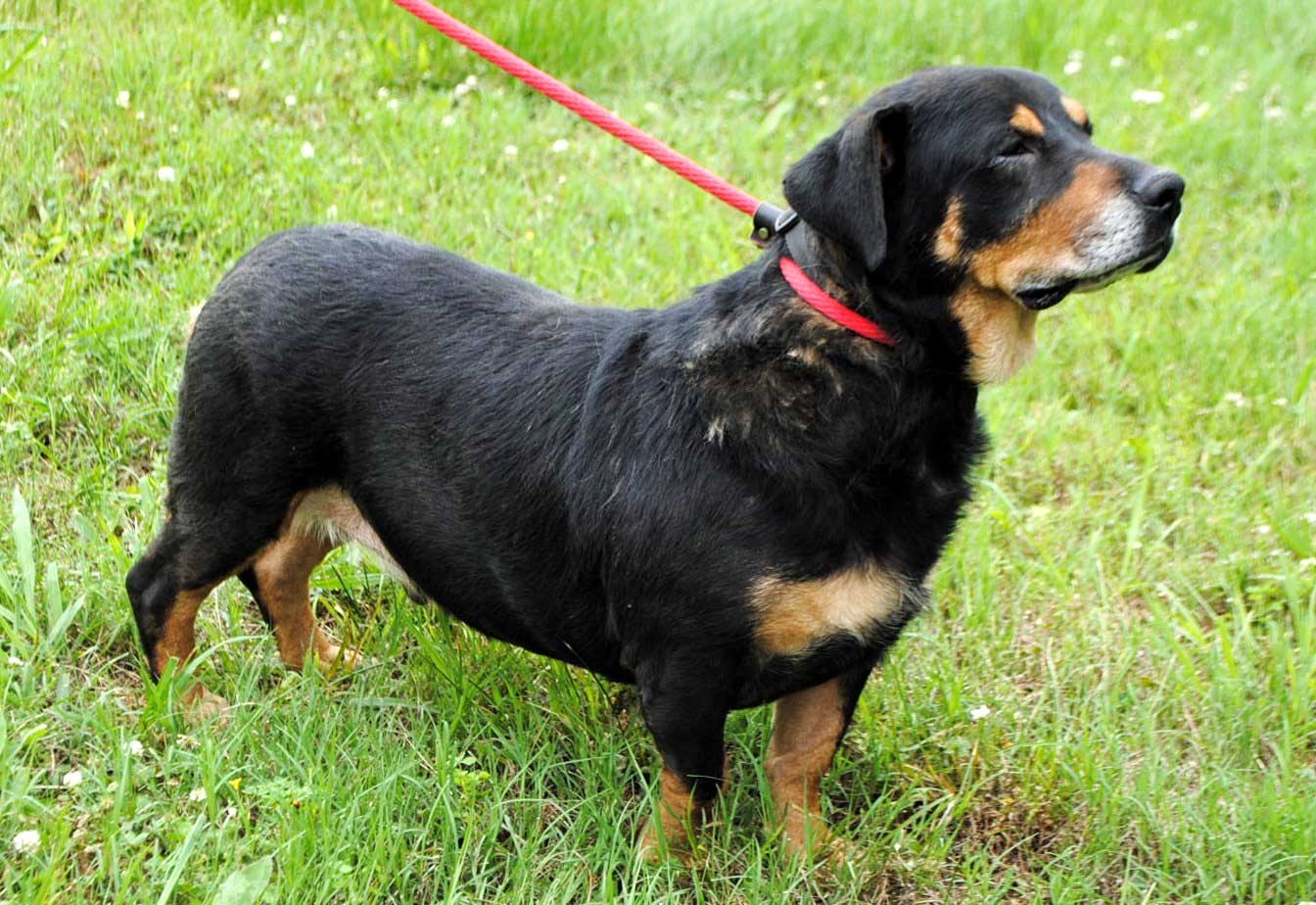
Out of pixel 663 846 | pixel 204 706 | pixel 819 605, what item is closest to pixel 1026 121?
pixel 819 605

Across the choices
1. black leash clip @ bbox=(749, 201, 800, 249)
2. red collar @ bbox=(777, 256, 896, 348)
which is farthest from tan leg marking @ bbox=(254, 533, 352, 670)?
red collar @ bbox=(777, 256, 896, 348)

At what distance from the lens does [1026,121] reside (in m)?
3.21

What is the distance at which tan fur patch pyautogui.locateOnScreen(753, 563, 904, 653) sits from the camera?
317 centimetres

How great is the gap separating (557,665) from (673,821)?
0.74 meters

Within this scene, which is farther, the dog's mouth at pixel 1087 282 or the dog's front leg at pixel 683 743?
the dog's front leg at pixel 683 743

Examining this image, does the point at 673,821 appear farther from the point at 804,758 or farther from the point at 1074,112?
the point at 1074,112

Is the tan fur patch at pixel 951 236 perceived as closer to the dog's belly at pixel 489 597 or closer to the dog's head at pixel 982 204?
the dog's head at pixel 982 204

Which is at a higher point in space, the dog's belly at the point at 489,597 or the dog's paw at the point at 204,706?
the dog's belly at the point at 489,597

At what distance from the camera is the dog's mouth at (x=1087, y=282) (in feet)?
10.2

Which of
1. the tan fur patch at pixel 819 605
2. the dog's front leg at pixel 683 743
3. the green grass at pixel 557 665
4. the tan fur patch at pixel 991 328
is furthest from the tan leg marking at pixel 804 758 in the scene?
the tan fur patch at pixel 991 328

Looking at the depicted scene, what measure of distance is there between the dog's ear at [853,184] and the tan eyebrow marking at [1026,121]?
243 mm

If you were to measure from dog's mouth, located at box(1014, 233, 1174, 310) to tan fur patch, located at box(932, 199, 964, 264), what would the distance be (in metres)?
0.16

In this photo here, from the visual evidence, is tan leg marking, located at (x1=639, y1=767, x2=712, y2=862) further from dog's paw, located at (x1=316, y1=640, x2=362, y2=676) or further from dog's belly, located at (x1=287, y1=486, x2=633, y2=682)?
dog's paw, located at (x1=316, y1=640, x2=362, y2=676)

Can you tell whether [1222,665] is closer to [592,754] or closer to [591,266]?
[592,754]
